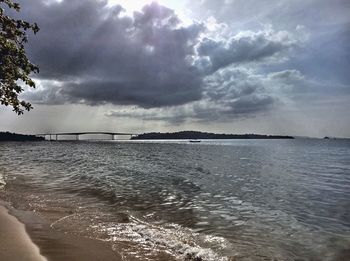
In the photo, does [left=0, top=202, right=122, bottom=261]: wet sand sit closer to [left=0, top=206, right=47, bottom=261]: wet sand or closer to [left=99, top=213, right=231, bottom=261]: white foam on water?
[left=0, top=206, right=47, bottom=261]: wet sand

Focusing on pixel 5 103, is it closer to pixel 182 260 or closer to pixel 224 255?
pixel 182 260

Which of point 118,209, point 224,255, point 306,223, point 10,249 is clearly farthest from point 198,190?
point 10,249

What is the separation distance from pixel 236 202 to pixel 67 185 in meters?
14.6

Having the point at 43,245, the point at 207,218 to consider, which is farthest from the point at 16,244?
the point at 207,218

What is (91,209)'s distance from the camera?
58.0ft

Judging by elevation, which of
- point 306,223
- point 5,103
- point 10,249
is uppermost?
point 5,103

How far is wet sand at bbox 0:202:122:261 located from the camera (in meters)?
8.76

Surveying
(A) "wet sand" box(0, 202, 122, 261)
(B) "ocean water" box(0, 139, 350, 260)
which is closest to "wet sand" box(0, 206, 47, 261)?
(A) "wet sand" box(0, 202, 122, 261)

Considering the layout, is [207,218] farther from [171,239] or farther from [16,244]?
[16,244]

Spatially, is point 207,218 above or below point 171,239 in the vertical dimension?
below

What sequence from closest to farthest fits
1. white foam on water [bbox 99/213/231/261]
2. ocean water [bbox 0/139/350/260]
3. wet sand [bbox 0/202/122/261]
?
wet sand [bbox 0/202/122/261] → white foam on water [bbox 99/213/231/261] → ocean water [bbox 0/139/350/260]

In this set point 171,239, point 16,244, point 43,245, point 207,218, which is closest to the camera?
point 16,244

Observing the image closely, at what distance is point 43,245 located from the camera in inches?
394

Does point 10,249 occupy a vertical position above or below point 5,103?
below
